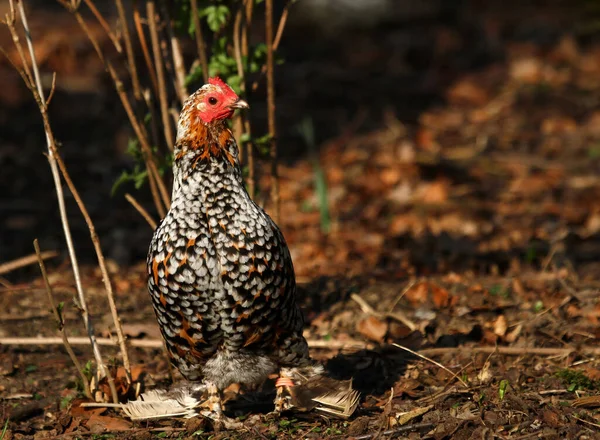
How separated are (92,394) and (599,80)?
25.8 ft

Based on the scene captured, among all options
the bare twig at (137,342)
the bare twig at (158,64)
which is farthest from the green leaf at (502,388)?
the bare twig at (158,64)

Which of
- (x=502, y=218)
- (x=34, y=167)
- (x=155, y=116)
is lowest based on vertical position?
(x=502, y=218)

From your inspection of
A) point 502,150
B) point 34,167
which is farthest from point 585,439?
point 34,167

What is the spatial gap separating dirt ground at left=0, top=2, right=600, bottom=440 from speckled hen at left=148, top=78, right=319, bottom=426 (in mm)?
404

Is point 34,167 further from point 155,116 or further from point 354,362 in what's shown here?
point 354,362

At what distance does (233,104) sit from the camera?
12.3 ft

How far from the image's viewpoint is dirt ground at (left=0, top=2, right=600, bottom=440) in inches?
160

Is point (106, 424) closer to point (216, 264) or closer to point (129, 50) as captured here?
point (216, 264)

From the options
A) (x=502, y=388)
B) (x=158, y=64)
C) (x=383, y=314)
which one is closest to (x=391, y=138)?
(x=383, y=314)

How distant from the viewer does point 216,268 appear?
144 inches

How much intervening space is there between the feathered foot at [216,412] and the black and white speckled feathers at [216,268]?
0.10 metres

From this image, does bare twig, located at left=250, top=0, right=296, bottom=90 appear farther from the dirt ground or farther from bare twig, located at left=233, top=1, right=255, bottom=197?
the dirt ground

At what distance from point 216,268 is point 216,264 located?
17mm

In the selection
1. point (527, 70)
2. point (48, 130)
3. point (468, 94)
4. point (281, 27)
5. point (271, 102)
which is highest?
point (281, 27)
